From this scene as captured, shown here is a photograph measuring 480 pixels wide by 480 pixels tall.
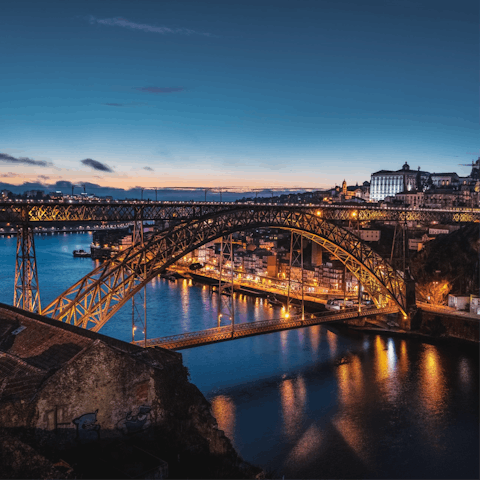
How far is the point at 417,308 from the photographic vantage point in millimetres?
21797

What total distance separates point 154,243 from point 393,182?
69924 millimetres

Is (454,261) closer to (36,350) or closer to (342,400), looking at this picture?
(342,400)

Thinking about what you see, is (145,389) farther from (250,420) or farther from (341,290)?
(341,290)

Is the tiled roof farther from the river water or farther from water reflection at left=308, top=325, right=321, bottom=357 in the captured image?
water reflection at left=308, top=325, right=321, bottom=357

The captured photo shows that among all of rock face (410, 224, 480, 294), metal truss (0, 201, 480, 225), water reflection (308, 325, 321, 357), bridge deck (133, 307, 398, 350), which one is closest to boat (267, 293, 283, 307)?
water reflection (308, 325, 321, 357)

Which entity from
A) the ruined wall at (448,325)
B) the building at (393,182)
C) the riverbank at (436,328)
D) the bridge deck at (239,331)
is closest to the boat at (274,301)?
the riverbank at (436,328)

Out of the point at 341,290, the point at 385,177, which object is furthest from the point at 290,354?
the point at 385,177

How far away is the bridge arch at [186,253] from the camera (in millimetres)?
13156

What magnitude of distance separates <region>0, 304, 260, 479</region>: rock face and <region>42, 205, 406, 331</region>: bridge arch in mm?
6449

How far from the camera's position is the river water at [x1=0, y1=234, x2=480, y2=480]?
10766mm

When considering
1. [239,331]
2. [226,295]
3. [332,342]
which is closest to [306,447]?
[239,331]

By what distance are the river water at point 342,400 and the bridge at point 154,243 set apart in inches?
116

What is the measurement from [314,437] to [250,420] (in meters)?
1.65

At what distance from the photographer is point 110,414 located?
19.5 feet
